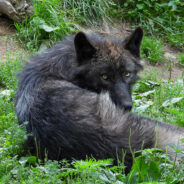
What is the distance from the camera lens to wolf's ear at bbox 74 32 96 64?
15.3ft

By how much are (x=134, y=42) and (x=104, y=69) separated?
805mm

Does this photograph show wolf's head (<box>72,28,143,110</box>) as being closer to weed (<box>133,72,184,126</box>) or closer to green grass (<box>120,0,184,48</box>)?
weed (<box>133,72,184,126</box>)

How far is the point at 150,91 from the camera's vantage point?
6.28 m

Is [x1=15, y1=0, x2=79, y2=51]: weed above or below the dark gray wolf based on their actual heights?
above

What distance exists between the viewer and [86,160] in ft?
10.2

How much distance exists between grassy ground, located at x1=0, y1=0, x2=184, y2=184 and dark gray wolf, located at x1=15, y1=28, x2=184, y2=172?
183 millimetres

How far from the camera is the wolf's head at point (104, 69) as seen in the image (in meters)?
4.64

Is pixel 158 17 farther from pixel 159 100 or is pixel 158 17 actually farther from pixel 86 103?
pixel 86 103

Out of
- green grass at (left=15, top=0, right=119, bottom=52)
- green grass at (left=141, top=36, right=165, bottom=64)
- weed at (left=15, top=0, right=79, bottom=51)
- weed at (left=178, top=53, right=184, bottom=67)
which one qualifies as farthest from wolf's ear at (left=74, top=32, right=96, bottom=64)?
weed at (left=178, top=53, right=184, bottom=67)

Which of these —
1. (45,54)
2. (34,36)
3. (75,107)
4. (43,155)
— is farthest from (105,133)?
(34,36)

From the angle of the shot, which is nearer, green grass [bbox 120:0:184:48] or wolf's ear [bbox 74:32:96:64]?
wolf's ear [bbox 74:32:96:64]

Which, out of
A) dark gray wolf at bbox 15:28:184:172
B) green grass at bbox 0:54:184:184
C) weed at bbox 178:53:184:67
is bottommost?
weed at bbox 178:53:184:67

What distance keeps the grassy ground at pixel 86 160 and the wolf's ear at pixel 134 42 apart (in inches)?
38.6

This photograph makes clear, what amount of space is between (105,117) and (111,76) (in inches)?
43.4
